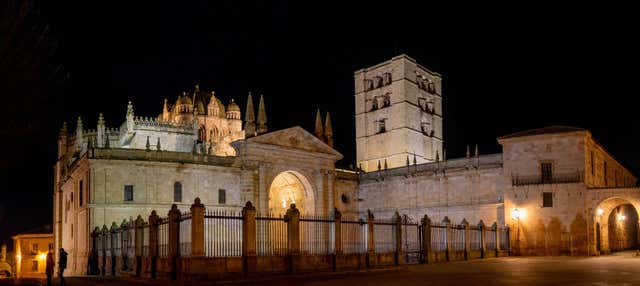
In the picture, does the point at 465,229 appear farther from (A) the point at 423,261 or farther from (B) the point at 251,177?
(B) the point at 251,177

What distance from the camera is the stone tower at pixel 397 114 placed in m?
61.1

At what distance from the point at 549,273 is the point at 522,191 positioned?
64.6 feet

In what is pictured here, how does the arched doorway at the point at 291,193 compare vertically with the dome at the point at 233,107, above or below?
below

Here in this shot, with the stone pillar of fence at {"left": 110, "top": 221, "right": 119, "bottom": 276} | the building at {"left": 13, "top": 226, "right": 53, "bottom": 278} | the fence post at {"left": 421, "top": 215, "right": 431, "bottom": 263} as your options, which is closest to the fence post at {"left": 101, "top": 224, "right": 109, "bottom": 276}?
the stone pillar of fence at {"left": 110, "top": 221, "right": 119, "bottom": 276}

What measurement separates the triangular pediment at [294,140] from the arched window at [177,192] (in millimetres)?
6004

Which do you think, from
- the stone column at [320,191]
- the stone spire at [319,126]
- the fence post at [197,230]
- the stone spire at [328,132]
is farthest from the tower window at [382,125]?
the fence post at [197,230]

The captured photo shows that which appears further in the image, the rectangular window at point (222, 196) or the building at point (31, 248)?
the building at point (31, 248)

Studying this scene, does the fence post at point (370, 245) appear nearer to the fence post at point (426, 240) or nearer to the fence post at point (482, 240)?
the fence post at point (426, 240)

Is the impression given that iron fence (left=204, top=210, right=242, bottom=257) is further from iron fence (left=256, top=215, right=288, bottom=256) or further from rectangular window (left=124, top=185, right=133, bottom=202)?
rectangular window (left=124, top=185, right=133, bottom=202)

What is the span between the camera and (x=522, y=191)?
130 ft

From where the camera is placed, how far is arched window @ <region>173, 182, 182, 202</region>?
136 ft

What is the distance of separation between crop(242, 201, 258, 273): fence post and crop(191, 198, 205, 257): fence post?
5.15 ft

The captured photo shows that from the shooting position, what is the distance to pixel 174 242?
68.5 feet

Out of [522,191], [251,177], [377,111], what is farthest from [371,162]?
[522,191]
